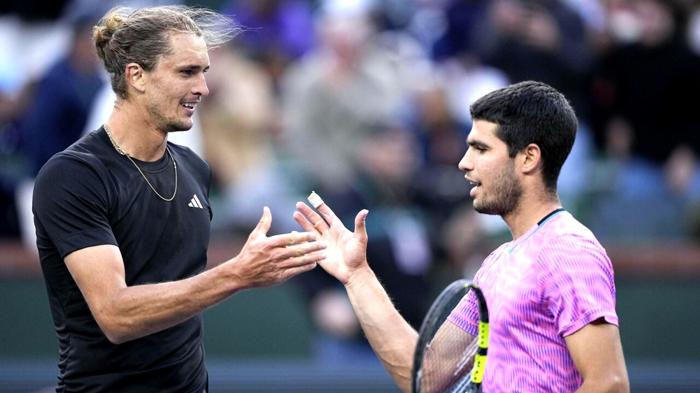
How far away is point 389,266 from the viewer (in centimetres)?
877

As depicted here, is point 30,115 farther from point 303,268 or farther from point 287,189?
point 303,268

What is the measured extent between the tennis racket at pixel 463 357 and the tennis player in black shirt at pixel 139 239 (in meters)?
0.51

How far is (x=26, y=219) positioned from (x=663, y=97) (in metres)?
5.38

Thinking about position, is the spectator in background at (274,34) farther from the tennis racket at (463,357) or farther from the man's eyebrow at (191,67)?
the tennis racket at (463,357)

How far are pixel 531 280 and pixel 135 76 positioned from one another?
61.9 inches

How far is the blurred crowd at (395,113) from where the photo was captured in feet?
30.1

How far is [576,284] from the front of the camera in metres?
3.60

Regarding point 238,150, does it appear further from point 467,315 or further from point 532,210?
point 532,210

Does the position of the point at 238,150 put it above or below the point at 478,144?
above

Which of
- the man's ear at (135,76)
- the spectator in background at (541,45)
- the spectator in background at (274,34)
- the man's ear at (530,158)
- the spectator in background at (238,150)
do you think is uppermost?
the spectator in background at (274,34)

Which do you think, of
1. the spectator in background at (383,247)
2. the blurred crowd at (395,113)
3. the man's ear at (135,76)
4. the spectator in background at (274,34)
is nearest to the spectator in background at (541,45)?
the blurred crowd at (395,113)

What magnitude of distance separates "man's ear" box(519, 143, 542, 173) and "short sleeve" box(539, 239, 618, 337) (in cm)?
28

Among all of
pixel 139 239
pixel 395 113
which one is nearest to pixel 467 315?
pixel 139 239

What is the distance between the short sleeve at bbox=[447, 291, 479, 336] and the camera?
408 centimetres
